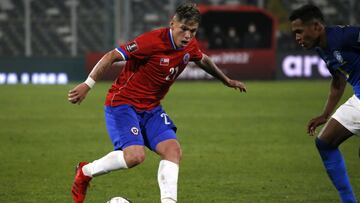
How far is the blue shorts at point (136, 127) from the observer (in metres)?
7.21

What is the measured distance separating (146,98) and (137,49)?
53 cm

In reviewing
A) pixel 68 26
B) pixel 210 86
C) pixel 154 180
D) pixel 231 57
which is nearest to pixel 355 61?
pixel 154 180

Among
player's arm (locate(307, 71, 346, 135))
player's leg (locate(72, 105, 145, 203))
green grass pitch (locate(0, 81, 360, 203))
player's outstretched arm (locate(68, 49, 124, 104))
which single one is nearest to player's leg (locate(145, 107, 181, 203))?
player's leg (locate(72, 105, 145, 203))

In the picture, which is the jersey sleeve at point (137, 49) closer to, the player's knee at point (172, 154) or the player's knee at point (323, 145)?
the player's knee at point (172, 154)

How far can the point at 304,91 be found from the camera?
2419 centimetres

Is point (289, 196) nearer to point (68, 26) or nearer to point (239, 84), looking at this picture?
point (239, 84)

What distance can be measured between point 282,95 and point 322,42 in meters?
15.9

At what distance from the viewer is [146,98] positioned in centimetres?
747

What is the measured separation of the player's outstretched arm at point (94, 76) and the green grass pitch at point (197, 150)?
1.71 m

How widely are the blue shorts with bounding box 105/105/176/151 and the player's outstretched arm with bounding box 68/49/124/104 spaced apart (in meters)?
0.48

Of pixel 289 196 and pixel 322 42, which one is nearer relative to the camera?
pixel 322 42

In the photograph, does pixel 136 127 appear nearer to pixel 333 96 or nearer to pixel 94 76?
pixel 94 76

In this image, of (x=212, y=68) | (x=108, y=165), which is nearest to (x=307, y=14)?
(x=212, y=68)

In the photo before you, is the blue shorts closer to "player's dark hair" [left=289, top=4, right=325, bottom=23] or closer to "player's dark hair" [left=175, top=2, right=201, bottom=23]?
"player's dark hair" [left=175, top=2, right=201, bottom=23]
